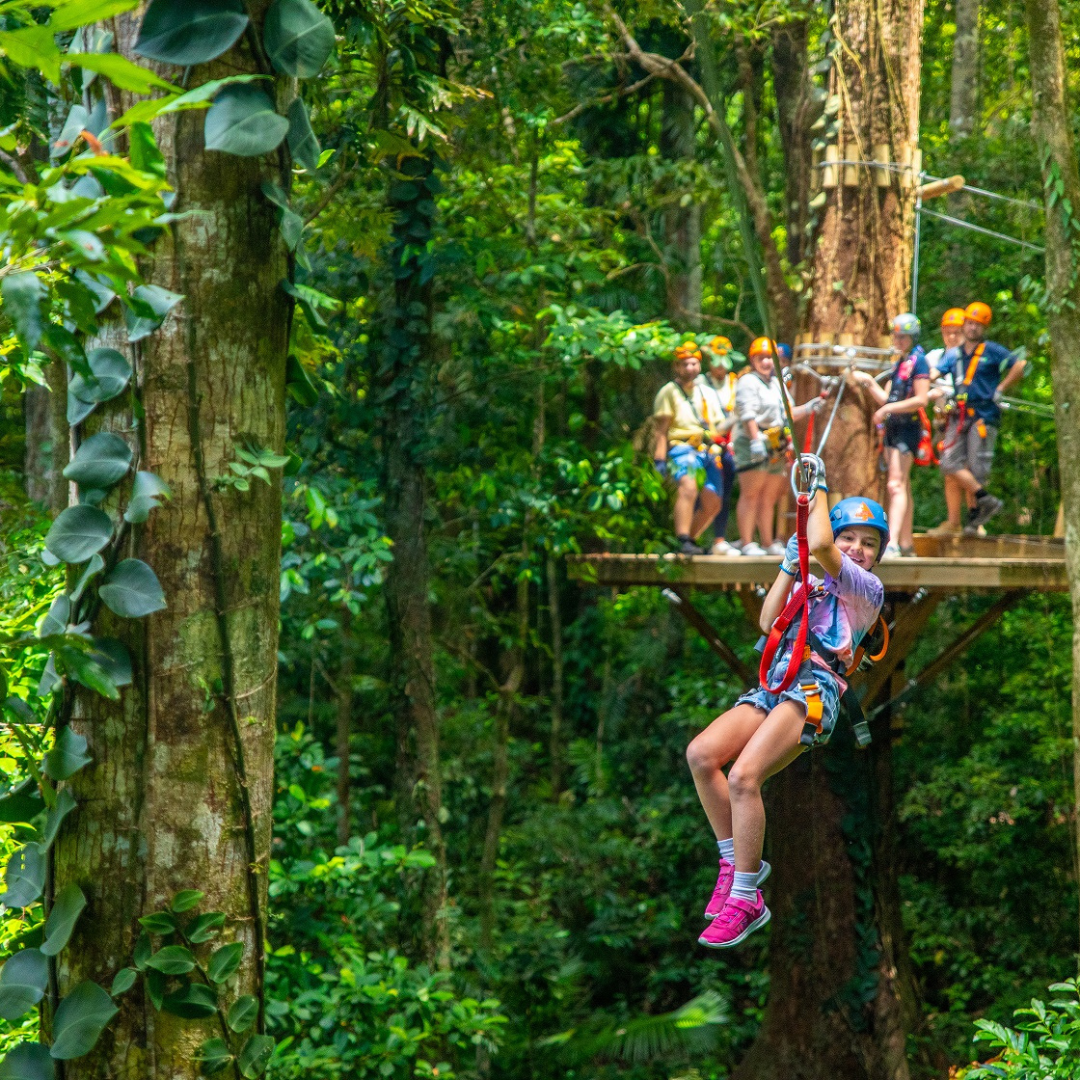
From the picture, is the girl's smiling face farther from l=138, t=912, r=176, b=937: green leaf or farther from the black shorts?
the black shorts

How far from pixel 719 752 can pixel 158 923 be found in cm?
154

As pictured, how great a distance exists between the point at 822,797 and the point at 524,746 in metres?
→ 5.30

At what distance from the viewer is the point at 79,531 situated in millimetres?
2432

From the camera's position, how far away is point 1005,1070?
4.74 meters

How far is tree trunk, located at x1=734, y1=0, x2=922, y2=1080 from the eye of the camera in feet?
25.9

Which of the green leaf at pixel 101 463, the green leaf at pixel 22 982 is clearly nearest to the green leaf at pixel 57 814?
the green leaf at pixel 22 982

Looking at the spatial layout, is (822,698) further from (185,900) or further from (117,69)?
(117,69)

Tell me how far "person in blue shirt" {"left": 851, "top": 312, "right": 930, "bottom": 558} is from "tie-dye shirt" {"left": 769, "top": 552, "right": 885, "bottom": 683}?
12.7 feet

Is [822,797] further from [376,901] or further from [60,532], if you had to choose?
[60,532]

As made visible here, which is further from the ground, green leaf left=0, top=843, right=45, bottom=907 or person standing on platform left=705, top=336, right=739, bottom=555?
person standing on platform left=705, top=336, right=739, bottom=555

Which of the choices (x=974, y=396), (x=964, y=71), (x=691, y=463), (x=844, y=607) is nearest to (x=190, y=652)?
(x=844, y=607)

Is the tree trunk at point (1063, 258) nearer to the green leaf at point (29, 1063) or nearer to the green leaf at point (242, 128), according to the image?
the green leaf at point (242, 128)

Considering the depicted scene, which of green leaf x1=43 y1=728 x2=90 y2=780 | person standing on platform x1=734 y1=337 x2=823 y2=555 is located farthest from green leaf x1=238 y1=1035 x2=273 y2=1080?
person standing on platform x1=734 y1=337 x2=823 y2=555

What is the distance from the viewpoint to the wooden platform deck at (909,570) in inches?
273
